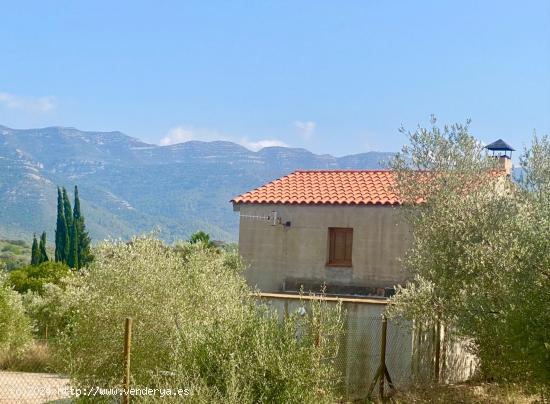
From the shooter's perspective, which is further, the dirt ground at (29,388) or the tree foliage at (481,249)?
the dirt ground at (29,388)

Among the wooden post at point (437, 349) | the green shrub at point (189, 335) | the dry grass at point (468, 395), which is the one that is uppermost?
the green shrub at point (189, 335)

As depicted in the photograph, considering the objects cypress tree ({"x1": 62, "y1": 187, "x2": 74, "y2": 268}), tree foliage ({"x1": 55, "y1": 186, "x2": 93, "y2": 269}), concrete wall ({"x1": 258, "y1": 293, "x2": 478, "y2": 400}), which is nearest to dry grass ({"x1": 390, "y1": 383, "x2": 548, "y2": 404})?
concrete wall ({"x1": 258, "y1": 293, "x2": 478, "y2": 400})

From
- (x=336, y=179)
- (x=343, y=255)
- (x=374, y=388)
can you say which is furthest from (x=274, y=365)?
(x=336, y=179)

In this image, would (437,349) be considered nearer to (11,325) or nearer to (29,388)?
(29,388)

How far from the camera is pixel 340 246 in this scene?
25281mm

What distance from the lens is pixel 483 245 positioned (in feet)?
46.1

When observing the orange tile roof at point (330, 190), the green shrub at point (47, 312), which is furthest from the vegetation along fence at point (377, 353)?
the green shrub at point (47, 312)

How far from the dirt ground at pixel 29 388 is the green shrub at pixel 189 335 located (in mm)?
1210

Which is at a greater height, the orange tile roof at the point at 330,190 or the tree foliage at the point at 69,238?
the orange tile roof at the point at 330,190

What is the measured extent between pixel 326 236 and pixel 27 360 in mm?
9917

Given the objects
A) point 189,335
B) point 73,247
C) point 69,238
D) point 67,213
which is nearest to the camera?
point 189,335

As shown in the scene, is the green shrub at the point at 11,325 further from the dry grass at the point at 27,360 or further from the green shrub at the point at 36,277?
the green shrub at the point at 36,277

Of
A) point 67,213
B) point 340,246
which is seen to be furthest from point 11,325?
point 67,213

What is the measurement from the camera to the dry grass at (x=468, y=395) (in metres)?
14.2
